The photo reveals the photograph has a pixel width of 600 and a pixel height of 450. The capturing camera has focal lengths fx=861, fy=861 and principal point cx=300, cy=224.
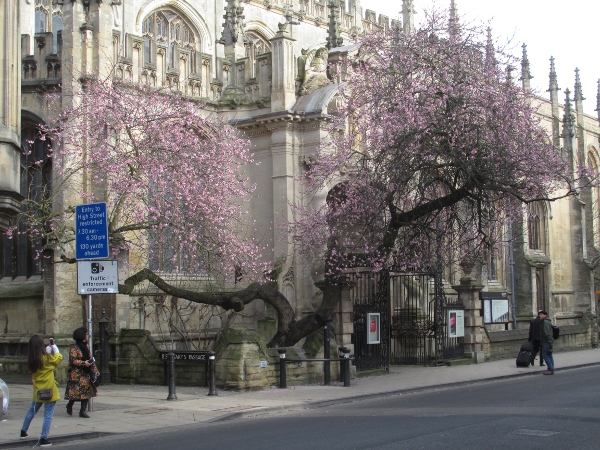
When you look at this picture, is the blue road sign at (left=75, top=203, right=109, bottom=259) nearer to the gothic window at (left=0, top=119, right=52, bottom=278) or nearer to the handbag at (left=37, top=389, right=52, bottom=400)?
the handbag at (left=37, top=389, right=52, bottom=400)

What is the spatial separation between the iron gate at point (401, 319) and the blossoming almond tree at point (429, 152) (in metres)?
1.25

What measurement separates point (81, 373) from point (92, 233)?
239 centimetres

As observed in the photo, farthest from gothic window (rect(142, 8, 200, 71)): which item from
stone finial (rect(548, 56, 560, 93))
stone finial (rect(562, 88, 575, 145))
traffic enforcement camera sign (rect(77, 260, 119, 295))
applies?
traffic enforcement camera sign (rect(77, 260, 119, 295))

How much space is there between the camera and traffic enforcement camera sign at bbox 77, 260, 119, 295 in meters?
14.9

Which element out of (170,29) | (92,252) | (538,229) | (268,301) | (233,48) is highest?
(170,29)

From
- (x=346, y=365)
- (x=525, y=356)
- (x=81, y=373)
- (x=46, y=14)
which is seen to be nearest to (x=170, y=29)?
(x=46, y=14)

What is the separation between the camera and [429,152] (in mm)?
19875

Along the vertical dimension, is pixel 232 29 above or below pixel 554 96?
below

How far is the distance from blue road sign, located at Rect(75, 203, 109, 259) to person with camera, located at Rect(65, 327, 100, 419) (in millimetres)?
A: 1361

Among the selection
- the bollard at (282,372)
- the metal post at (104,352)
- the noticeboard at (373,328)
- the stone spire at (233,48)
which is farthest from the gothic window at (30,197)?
the noticeboard at (373,328)

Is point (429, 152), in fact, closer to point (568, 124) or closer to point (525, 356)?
point (525, 356)

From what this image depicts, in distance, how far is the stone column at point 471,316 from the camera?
26078 mm

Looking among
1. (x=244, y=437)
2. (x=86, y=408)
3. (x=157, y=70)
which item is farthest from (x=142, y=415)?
(x=157, y=70)

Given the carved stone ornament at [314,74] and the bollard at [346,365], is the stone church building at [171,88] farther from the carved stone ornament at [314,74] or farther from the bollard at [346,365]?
the bollard at [346,365]
